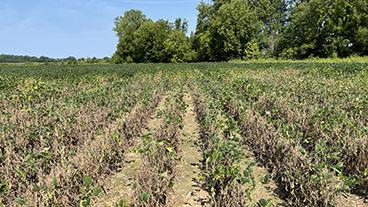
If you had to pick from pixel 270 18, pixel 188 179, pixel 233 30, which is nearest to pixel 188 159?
pixel 188 179

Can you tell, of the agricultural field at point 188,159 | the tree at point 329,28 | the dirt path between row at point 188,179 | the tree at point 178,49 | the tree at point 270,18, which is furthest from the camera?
the tree at point 178,49

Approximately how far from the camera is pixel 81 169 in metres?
4.91

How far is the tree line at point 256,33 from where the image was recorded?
48.1m

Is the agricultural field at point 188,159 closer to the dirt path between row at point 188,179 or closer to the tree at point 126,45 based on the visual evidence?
the dirt path between row at point 188,179

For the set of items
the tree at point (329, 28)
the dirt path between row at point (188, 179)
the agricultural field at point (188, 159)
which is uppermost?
the tree at point (329, 28)

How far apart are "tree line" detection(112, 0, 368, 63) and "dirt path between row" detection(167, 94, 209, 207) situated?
1707 inches

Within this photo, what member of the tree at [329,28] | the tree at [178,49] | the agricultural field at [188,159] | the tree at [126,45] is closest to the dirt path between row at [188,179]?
the agricultural field at [188,159]

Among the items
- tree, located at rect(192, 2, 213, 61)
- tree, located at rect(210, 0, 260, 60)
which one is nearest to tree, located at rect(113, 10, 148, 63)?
tree, located at rect(192, 2, 213, 61)

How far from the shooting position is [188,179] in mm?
5594

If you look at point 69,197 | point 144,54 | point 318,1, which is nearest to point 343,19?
point 318,1

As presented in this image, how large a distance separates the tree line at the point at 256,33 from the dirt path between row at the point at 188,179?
142 feet

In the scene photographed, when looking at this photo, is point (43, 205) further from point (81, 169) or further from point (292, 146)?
point (292, 146)

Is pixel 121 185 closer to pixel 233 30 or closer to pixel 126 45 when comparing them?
pixel 233 30

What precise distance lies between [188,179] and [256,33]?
60.9m
